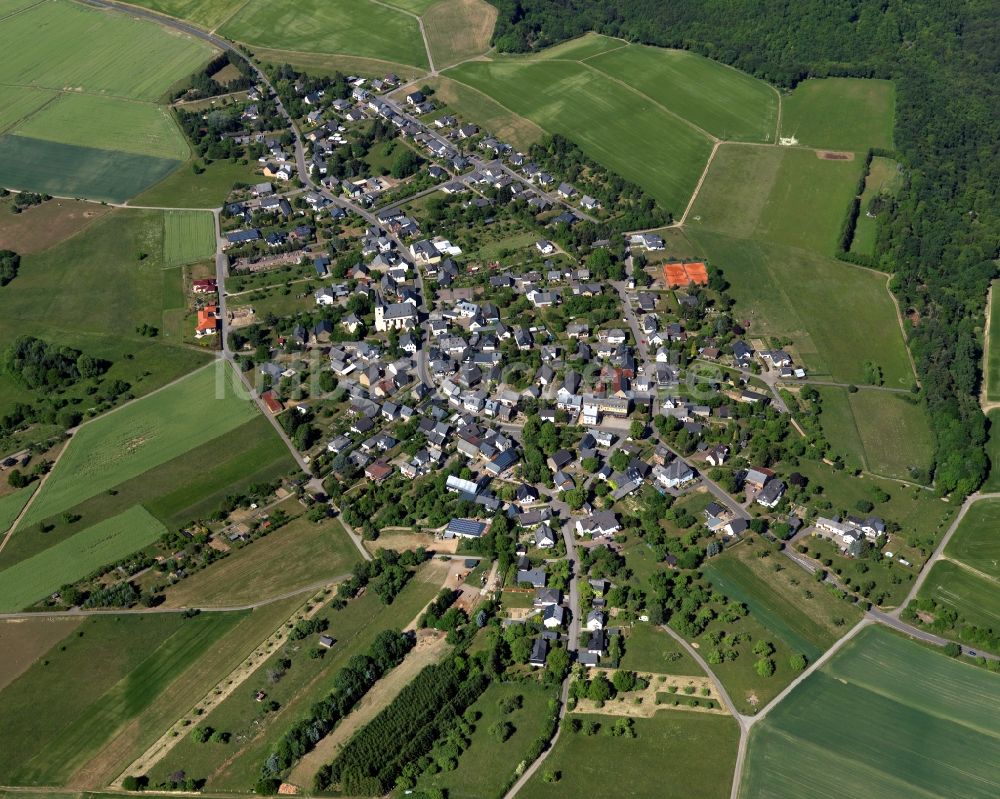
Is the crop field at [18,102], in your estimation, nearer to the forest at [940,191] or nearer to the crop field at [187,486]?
the forest at [940,191]

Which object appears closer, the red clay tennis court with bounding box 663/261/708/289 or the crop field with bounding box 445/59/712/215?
the red clay tennis court with bounding box 663/261/708/289

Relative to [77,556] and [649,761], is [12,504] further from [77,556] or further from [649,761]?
[649,761]

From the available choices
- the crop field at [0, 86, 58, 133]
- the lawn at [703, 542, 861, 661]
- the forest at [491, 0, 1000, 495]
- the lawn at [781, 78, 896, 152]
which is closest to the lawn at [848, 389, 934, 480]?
the forest at [491, 0, 1000, 495]

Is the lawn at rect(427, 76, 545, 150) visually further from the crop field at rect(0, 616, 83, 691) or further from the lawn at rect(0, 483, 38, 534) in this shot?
the crop field at rect(0, 616, 83, 691)

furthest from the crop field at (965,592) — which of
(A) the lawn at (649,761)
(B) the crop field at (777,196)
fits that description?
(B) the crop field at (777,196)

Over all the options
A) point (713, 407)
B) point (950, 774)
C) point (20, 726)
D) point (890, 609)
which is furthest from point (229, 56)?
point (950, 774)
